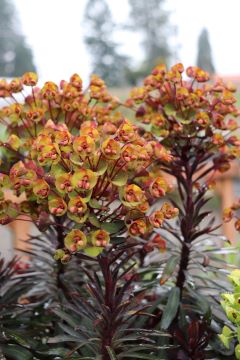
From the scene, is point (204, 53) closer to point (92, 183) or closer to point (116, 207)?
point (116, 207)

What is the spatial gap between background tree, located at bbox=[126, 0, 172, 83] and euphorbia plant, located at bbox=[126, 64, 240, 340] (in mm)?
15819

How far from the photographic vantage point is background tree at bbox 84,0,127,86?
14.0m

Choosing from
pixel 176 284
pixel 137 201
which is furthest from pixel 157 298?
pixel 137 201

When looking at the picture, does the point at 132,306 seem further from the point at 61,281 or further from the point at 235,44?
the point at 235,44

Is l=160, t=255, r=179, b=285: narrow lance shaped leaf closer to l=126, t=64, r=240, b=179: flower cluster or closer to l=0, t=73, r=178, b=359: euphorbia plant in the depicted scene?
l=0, t=73, r=178, b=359: euphorbia plant

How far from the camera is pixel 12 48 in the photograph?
490 inches

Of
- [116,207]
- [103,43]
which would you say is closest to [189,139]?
[116,207]

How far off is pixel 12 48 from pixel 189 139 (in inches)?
476

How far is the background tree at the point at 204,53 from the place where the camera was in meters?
16.5

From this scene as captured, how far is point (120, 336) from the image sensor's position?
90 cm

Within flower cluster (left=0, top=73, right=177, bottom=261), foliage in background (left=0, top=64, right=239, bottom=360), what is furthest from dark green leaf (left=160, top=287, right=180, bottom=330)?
flower cluster (left=0, top=73, right=177, bottom=261)

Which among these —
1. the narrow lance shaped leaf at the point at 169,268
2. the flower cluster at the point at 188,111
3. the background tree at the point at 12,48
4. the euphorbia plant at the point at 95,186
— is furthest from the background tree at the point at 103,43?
the euphorbia plant at the point at 95,186

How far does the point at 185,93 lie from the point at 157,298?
1.41 feet

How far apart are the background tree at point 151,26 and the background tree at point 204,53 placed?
98 centimetres
